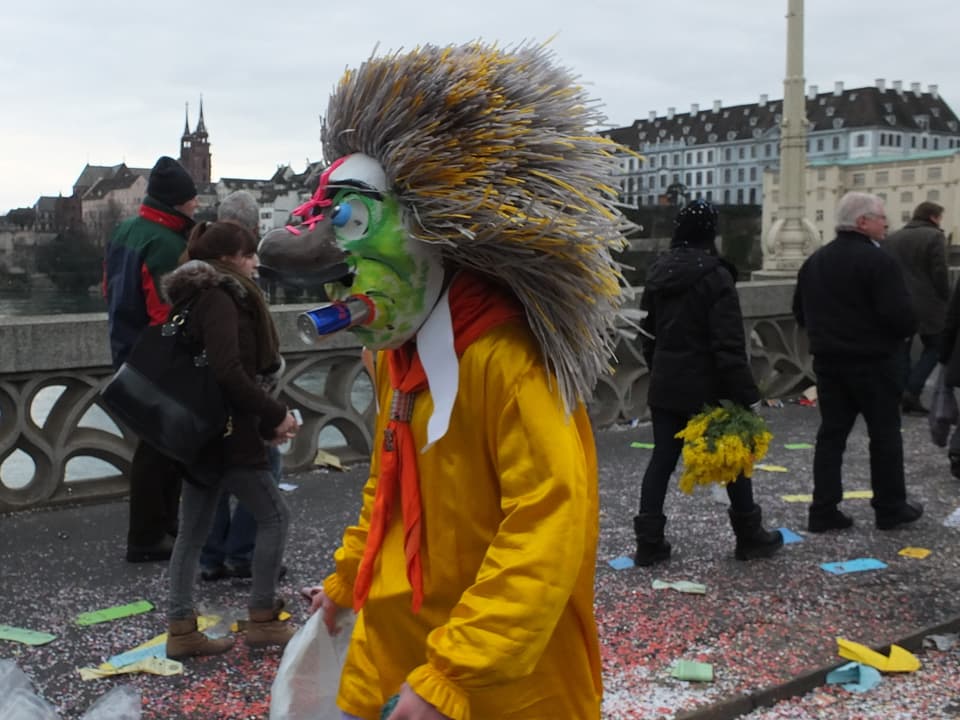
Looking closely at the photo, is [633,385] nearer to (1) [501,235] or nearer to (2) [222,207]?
(2) [222,207]

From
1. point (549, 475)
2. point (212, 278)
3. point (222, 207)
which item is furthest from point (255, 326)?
point (549, 475)

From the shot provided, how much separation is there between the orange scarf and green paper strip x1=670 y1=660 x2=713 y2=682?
6.91 ft

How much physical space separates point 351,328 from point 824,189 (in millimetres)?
103673

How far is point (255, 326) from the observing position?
4574mm

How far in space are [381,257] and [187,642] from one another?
261 cm

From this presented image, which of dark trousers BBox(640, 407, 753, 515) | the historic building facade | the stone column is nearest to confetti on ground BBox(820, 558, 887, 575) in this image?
dark trousers BBox(640, 407, 753, 515)

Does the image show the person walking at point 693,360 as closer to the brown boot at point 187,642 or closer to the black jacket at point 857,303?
the black jacket at point 857,303

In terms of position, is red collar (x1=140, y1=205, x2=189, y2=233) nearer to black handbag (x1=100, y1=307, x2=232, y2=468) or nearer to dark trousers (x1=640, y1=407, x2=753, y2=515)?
black handbag (x1=100, y1=307, x2=232, y2=468)

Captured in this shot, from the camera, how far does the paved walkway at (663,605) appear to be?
3.89m

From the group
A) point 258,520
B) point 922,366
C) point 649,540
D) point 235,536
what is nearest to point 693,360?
point 649,540

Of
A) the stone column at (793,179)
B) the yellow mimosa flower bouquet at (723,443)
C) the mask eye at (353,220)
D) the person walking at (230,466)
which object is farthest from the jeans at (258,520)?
the stone column at (793,179)

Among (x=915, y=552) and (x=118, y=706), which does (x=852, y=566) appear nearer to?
(x=915, y=552)

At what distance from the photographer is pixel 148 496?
533cm

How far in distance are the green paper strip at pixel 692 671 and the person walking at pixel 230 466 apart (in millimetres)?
1514
